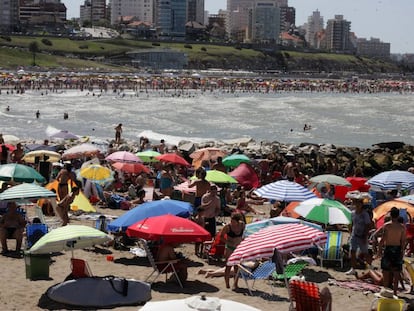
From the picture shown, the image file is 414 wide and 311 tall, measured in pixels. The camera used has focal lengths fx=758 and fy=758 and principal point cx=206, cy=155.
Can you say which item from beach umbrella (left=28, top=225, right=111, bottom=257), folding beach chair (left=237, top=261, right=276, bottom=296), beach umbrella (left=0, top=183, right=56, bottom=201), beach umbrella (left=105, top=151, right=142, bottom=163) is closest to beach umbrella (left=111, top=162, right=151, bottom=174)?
beach umbrella (left=105, top=151, right=142, bottom=163)

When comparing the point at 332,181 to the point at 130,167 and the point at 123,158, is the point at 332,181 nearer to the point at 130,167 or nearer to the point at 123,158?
the point at 130,167

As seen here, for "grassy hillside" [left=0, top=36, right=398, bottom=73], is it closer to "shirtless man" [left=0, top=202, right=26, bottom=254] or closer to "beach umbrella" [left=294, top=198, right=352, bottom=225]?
"shirtless man" [left=0, top=202, right=26, bottom=254]

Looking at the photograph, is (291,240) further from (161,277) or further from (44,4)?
(44,4)

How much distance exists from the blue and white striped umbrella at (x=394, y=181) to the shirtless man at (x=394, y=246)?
17.6 ft

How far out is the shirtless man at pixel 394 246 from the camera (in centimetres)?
870

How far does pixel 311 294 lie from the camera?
704cm

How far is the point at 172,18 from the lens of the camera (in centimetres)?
16662

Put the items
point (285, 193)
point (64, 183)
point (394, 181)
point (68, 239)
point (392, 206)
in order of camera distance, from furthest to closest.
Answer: point (394, 181), point (64, 183), point (285, 193), point (392, 206), point (68, 239)

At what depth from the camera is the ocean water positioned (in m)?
37.6

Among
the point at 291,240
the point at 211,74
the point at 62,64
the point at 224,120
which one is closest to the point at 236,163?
the point at 291,240

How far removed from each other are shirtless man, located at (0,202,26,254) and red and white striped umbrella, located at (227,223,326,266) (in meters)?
3.44


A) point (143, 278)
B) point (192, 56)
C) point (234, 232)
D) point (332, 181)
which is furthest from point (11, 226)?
point (192, 56)

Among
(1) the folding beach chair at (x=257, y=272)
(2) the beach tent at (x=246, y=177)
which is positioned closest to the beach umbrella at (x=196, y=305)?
(1) the folding beach chair at (x=257, y=272)

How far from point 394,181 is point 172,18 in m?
156
